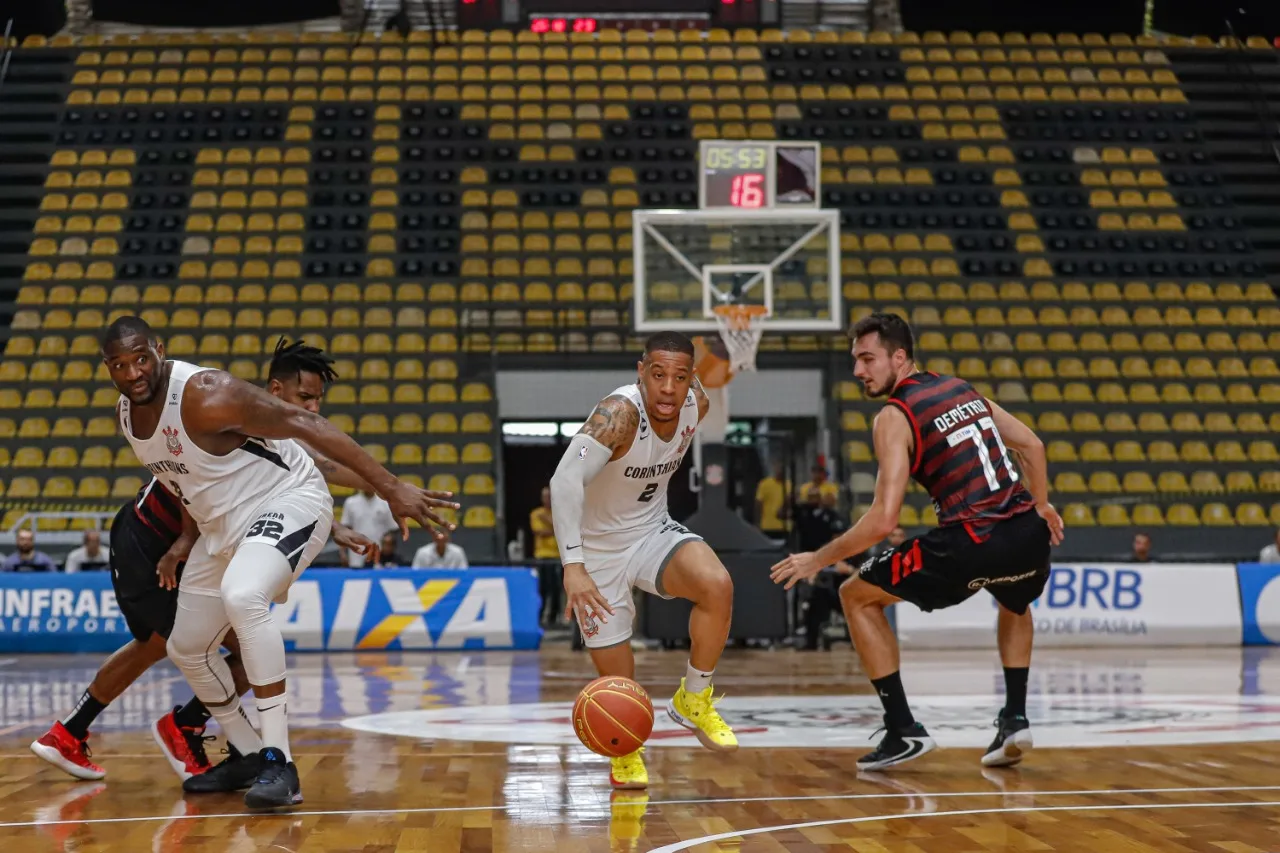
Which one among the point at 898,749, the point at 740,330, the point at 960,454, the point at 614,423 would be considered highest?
the point at 740,330

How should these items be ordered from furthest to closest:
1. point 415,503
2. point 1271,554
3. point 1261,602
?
point 1271,554 → point 1261,602 → point 415,503

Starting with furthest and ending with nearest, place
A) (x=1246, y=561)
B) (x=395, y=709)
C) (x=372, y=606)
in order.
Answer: (x=1246, y=561)
(x=372, y=606)
(x=395, y=709)

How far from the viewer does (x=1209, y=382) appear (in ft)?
67.3

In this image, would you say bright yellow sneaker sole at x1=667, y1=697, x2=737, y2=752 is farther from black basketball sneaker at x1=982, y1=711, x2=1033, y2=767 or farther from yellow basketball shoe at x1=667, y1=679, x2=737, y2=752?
black basketball sneaker at x1=982, y1=711, x2=1033, y2=767

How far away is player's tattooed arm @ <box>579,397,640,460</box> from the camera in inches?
225

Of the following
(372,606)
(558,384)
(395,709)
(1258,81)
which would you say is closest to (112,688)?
(395,709)

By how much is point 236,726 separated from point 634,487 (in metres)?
1.93

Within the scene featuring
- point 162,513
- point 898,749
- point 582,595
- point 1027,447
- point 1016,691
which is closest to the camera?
point 582,595

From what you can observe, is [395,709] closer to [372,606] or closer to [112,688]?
[112,688]

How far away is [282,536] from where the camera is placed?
5457mm

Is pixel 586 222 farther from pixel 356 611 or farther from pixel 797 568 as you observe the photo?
pixel 797 568

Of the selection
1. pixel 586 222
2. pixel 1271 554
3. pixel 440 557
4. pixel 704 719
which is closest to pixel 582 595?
pixel 704 719

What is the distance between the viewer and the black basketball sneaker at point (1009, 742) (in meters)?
6.09

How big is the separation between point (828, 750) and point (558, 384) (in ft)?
42.6
